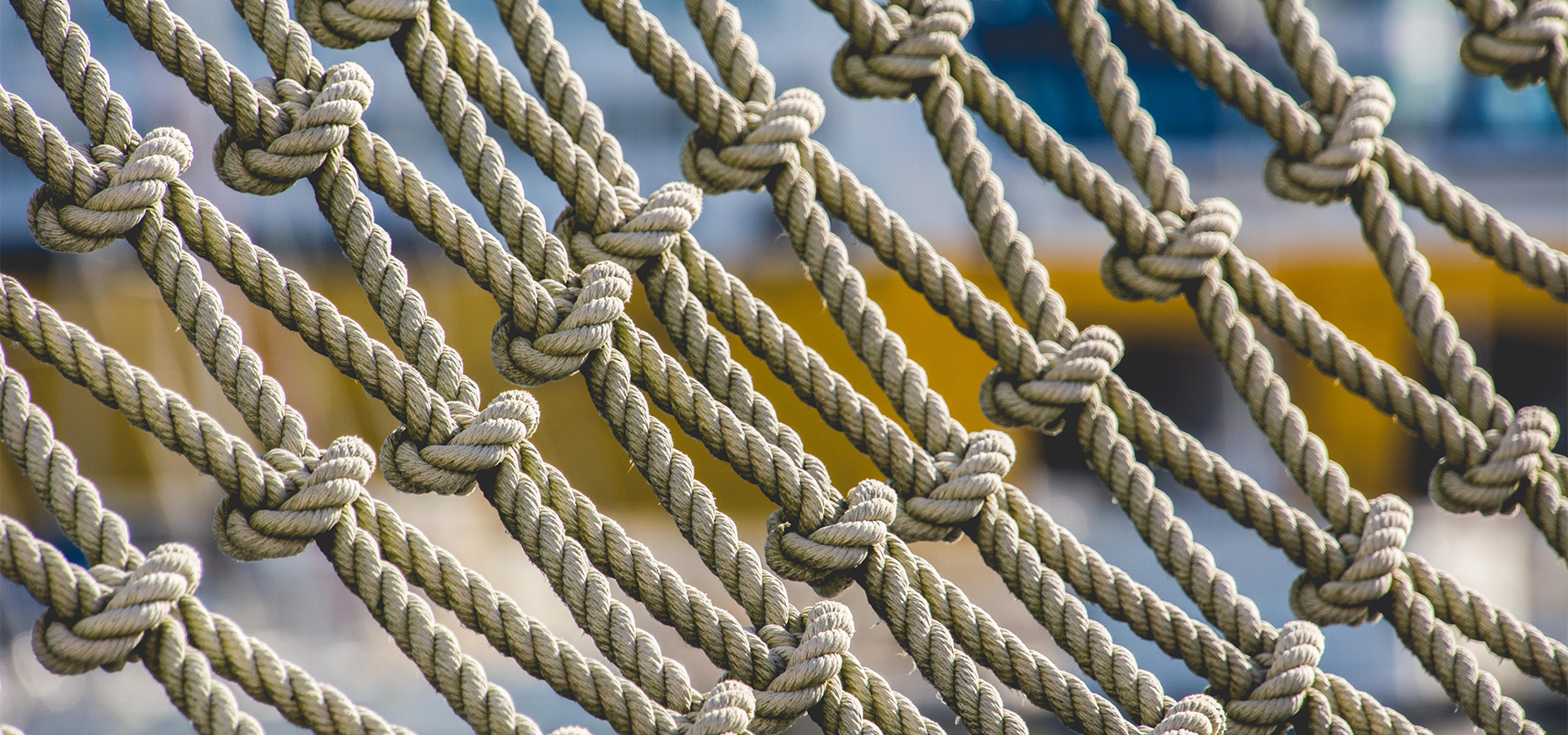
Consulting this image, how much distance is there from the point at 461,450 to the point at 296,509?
0.10 meters

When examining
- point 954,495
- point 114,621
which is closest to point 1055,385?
point 954,495

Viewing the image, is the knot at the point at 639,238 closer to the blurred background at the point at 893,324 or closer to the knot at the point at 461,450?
the knot at the point at 461,450

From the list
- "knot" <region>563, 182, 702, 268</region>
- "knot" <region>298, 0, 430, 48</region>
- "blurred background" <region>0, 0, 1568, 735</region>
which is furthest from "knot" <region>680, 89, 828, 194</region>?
"blurred background" <region>0, 0, 1568, 735</region>

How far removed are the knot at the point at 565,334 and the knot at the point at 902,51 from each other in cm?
24

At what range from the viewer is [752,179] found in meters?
0.76

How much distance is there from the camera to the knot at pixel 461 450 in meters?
0.65

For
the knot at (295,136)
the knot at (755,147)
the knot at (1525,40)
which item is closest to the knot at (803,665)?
the knot at (755,147)

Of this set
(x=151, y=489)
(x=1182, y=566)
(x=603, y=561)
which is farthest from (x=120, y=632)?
(x=151, y=489)

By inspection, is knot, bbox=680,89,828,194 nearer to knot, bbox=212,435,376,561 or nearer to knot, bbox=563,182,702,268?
knot, bbox=563,182,702,268

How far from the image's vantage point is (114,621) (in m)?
0.59

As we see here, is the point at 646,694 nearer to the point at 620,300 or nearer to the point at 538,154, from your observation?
the point at 620,300

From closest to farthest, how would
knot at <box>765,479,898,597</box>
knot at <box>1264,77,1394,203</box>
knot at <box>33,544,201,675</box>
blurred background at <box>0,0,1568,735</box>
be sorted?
knot at <box>33,544,201,675</box>, knot at <box>765,479,898,597</box>, knot at <box>1264,77,1394,203</box>, blurred background at <box>0,0,1568,735</box>

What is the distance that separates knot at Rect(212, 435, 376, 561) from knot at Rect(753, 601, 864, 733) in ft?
0.87

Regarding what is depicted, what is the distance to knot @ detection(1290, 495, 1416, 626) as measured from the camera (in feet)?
2.51
